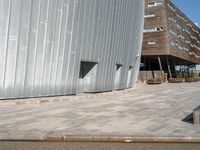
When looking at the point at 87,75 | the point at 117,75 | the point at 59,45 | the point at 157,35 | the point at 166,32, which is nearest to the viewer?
the point at 59,45

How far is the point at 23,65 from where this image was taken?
630 inches

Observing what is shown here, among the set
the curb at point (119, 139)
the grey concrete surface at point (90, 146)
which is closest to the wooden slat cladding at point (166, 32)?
the curb at point (119, 139)

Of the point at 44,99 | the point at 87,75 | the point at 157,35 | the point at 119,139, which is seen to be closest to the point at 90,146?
the point at 119,139

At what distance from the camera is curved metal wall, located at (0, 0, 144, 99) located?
15438mm

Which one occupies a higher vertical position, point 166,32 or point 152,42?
point 166,32

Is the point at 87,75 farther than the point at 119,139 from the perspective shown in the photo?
Yes

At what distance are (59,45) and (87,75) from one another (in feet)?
15.6

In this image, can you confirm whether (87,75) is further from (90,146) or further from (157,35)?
(157,35)

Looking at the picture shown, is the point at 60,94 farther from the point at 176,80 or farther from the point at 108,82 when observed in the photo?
the point at 176,80

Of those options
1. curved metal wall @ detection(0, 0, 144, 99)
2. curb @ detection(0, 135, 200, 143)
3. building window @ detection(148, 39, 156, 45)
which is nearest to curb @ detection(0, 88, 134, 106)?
curved metal wall @ detection(0, 0, 144, 99)

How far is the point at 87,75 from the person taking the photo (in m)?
22.3

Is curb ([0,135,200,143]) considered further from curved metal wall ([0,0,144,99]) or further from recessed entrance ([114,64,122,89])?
recessed entrance ([114,64,122,89])

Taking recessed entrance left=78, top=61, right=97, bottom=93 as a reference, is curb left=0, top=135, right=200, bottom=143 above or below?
below

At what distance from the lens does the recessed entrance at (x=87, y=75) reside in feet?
72.1
